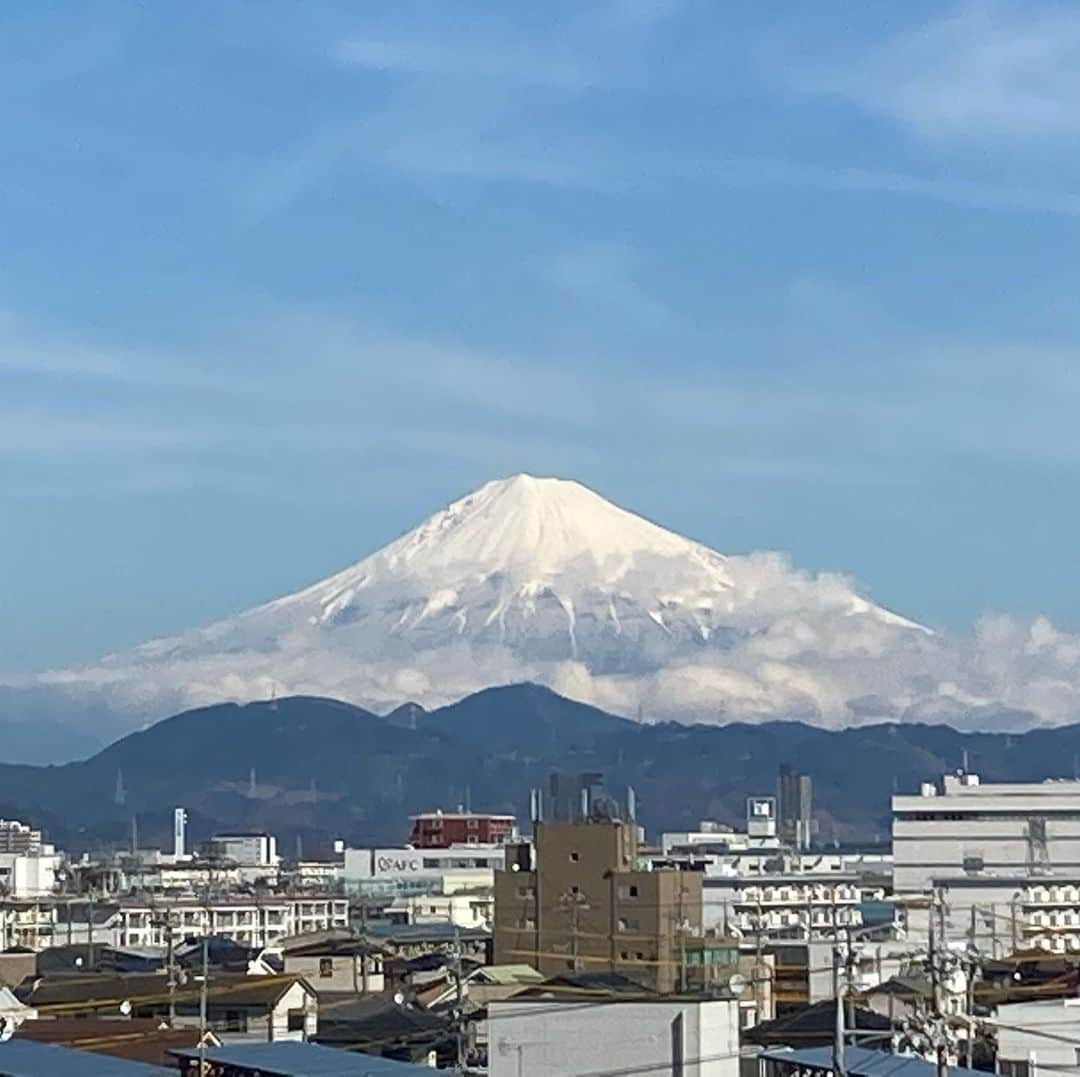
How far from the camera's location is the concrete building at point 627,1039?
1853cm

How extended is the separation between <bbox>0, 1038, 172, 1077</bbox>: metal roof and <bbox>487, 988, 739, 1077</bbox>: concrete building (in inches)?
117

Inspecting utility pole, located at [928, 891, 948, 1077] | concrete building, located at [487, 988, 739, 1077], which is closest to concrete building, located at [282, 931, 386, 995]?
utility pole, located at [928, 891, 948, 1077]

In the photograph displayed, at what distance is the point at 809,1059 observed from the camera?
2116cm

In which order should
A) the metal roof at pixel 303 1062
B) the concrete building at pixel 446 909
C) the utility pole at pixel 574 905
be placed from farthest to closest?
the concrete building at pixel 446 909 < the utility pole at pixel 574 905 < the metal roof at pixel 303 1062

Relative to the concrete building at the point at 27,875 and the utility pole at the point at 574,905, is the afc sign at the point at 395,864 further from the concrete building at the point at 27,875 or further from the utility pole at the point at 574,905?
the utility pole at the point at 574,905

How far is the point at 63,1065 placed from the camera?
20.1 metres

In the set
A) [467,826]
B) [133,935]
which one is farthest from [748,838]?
[133,935]

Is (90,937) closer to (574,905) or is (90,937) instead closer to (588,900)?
(574,905)

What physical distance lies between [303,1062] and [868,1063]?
477 cm

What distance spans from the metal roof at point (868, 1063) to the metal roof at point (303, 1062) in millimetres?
3213

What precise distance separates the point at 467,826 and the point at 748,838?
21662 mm

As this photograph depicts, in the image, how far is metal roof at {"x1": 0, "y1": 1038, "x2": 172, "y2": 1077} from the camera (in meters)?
19.6

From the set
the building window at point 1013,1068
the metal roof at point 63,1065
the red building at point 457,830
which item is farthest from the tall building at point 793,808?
the metal roof at point 63,1065

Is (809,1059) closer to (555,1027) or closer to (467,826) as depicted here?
(555,1027)
